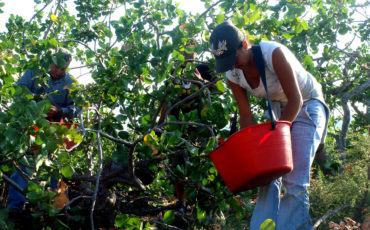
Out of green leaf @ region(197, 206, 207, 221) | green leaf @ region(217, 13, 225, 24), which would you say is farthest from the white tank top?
green leaf @ region(197, 206, 207, 221)

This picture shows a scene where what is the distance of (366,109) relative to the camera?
568 cm

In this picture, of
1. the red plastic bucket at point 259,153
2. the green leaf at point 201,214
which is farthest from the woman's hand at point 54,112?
the red plastic bucket at point 259,153

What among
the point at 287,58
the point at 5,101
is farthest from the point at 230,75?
the point at 5,101

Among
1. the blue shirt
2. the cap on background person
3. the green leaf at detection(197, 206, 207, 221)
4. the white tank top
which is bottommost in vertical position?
the green leaf at detection(197, 206, 207, 221)

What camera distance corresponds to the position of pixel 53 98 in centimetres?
356

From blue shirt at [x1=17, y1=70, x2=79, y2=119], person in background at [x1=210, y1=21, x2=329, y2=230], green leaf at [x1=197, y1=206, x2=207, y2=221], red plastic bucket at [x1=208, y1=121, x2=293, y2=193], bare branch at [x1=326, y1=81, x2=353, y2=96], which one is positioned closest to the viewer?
red plastic bucket at [x1=208, y1=121, x2=293, y2=193]

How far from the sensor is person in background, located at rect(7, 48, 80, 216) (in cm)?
332

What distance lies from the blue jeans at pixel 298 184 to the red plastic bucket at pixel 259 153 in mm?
129

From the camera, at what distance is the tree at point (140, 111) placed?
2361 millimetres

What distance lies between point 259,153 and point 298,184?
292 millimetres

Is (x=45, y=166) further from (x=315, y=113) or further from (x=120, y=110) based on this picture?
(x=315, y=113)

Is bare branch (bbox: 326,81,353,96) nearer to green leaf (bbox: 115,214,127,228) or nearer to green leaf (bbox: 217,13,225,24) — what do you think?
green leaf (bbox: 217,13,225,24)

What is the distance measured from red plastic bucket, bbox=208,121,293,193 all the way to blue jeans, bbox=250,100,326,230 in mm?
129

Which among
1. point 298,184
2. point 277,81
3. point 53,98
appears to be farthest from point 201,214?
point 53,98
